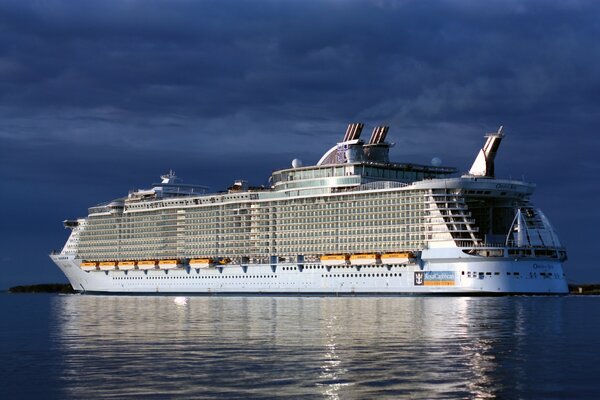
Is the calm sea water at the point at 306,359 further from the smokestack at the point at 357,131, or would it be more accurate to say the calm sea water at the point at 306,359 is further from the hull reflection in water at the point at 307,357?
the smokestack at the point at 357,131

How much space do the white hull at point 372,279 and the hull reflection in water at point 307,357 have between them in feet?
126

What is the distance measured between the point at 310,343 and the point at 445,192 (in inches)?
2618

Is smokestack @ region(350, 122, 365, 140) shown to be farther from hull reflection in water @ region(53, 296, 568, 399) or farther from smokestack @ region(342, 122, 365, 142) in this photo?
hull reflection in water @ region(53, 296, 568, 399)

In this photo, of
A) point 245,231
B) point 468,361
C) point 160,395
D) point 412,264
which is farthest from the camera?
point 245,231

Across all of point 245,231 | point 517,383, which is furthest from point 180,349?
point 245,231

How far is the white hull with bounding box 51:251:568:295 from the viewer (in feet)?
323

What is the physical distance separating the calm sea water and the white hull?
3832 cm

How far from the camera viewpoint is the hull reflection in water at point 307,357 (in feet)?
94.8

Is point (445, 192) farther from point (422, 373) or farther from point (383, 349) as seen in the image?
point (422, 373)

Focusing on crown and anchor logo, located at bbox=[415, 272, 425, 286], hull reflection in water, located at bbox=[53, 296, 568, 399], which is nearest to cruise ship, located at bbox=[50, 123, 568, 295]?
crown and anchor logo, located at bbox=[415, 272, 425, 286]

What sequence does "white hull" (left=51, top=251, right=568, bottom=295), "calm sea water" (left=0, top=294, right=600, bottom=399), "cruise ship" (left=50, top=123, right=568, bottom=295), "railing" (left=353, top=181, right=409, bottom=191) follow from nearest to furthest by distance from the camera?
"calm sea water" (left=0, top=294, right=600, bottom=399) → "white hull" (left=51, top=251, right=568, bottom=295) → "cruise ship" (left=50, top=123, right=568, bottom=295) → "railing" (left=353, top=181, right=409, bottom=191)

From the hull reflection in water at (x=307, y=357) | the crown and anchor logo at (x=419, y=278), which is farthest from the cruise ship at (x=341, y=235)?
the hull reflection in water at (x=307, y=357)

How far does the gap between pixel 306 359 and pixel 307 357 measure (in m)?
0.66

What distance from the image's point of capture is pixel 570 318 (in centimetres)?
6462
